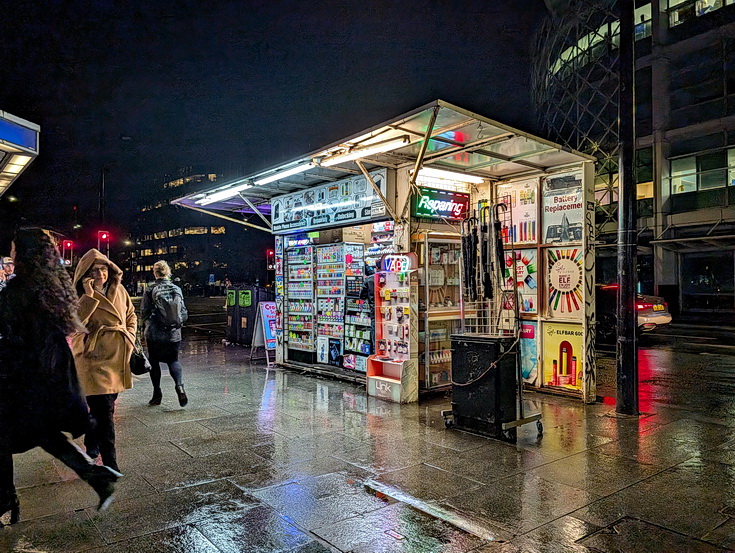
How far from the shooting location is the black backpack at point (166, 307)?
305 inches

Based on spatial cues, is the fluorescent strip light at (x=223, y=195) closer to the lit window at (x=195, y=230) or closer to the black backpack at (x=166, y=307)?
the black backpack at (x=166, y=307)

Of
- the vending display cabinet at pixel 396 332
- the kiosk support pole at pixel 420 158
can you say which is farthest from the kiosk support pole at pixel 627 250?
the vending display cabinet at pixel 396 332

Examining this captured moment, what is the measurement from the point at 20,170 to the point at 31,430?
8.71 meters

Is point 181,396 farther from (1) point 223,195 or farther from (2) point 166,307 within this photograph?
(1) point 223,195

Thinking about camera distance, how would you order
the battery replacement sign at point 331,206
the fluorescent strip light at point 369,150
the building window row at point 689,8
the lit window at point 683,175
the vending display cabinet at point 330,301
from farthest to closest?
the lit window at point 683,175, the building window row at point 689,8, the vending display cabinet at point 330,301, the battery replacement sign at point 331,206, the fluorescent strip light at point 369,150

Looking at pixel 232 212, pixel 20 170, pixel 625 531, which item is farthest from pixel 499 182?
pixel 20 170

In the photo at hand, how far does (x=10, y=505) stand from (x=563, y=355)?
7.49 metres

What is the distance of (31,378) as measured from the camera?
12.6ft

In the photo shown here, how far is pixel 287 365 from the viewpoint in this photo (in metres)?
11.6

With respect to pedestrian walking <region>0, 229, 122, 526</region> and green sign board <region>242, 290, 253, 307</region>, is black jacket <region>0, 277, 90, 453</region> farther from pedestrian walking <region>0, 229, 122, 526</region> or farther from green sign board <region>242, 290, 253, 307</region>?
green sign board <region>242, 290, 253, 307</region>

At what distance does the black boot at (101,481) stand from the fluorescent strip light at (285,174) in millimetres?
5626

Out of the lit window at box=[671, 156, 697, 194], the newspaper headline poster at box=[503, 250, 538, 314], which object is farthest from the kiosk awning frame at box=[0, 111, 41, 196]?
the lit window at box=[671, 156, 697, 194]

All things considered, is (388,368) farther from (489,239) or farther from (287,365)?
(287,365)

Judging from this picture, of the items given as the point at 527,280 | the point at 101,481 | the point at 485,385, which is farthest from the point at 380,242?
the point at 101,481
